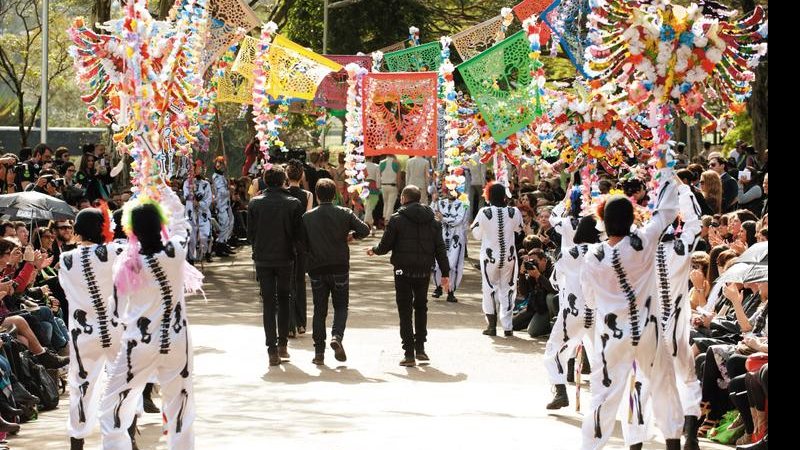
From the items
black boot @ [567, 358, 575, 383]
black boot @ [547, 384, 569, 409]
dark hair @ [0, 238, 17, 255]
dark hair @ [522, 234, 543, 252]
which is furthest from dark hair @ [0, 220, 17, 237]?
dark hair @ [522, 234, 543, 252]

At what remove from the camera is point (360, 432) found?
11.2m

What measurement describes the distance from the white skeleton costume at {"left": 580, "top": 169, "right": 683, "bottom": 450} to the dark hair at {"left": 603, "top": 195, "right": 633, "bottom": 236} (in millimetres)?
70

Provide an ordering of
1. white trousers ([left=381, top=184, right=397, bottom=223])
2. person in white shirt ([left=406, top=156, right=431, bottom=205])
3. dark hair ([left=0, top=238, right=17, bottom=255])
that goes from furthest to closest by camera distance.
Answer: white trousers ([left=381, top=184, right=397, bottom=223]), person in white shirt ([left=406, top=156, right=431, bottom=205]), dark hair ([left=0, top=238, right=17, bottom=255])

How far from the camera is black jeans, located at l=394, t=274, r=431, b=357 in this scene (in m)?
14.8

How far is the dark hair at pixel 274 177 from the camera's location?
14.6 metres

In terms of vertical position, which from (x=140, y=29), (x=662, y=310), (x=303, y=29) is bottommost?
(x=662, y=310)

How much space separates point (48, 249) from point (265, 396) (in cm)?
338

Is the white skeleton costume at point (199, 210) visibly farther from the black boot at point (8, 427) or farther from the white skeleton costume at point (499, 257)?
the black boot at point (8, 427)

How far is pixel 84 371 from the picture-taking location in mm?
9719

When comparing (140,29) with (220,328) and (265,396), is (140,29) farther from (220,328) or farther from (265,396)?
(220,328)

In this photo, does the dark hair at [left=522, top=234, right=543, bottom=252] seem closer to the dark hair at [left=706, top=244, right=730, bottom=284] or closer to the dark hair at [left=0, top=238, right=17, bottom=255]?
the dark hair at [left=706, top=244, right=730, bottom=284]

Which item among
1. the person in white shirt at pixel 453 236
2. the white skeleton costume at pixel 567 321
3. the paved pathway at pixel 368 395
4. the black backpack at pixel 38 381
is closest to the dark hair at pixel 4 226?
the black backpack at pixel 38 381
